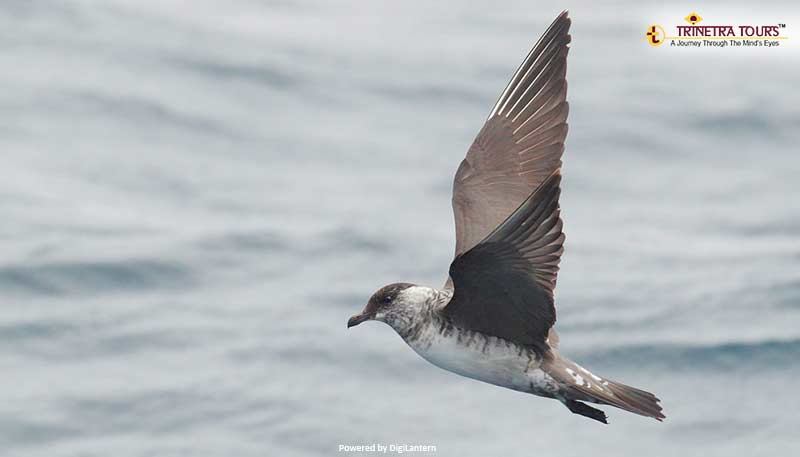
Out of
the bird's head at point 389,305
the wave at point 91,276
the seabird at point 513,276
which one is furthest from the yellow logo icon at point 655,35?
the bird's head at point 389,305

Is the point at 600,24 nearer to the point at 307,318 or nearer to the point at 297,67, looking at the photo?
the point at 297,67

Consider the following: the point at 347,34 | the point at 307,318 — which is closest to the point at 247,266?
the point at 307,318

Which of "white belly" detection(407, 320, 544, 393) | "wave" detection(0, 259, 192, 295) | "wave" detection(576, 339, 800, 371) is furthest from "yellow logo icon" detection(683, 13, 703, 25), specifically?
"white belly" detection(407, 320, 544, 393)

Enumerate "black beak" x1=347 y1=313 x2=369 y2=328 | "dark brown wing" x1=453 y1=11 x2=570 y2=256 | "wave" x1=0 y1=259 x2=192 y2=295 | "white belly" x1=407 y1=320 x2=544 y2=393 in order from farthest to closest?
"wave" x1=0 y1=259 x2=192 y2=295, "dark brown wing" x1=453 y1=11 x2=570 y2=256, "black beak" x1=347 y1=313 x2=369 y2=328, "white belly" x1=407 y1=320 x2=544 y2=393

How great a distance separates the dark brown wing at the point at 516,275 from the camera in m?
7.11

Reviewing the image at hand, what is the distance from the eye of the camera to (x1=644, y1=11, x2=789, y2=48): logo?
54.6 ft

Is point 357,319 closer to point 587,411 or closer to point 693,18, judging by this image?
point 587,411

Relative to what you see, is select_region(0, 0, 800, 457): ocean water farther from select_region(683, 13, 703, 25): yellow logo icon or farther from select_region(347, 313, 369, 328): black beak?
select_region(347, 313, 369, 328): black beak

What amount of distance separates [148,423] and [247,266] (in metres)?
2.58

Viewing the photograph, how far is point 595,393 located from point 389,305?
48.4 inches

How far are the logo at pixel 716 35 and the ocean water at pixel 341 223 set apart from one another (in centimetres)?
16

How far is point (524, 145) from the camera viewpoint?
354 inches

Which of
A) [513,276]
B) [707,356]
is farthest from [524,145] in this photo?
[707,356]

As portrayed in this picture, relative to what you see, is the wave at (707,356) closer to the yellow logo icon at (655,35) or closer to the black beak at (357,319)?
the black beak at (357,319)
